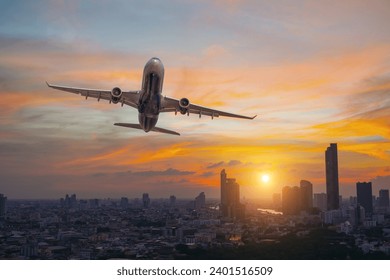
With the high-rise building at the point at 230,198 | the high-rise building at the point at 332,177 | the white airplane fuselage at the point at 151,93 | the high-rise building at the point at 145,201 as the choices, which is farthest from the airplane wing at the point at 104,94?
the high-rise building at the point at 145,201

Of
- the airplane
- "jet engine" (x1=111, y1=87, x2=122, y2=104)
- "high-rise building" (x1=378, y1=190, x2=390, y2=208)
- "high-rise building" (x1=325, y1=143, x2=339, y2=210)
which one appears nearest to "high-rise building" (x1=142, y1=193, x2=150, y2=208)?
"high-rise building" (x1=325, y1=143, x2=339, y2=210)

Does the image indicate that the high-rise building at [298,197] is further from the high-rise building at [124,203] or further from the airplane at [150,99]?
the airplane at [150,99]

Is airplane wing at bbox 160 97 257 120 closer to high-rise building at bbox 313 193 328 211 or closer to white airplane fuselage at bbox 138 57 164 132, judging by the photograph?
white airplane fuselage at bbox 138 57 164 132

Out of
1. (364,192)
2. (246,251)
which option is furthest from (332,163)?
(246,251)

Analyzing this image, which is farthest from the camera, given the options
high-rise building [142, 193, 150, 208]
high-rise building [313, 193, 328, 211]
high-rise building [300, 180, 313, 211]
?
high-rise building [313, 193, 328, 211]
